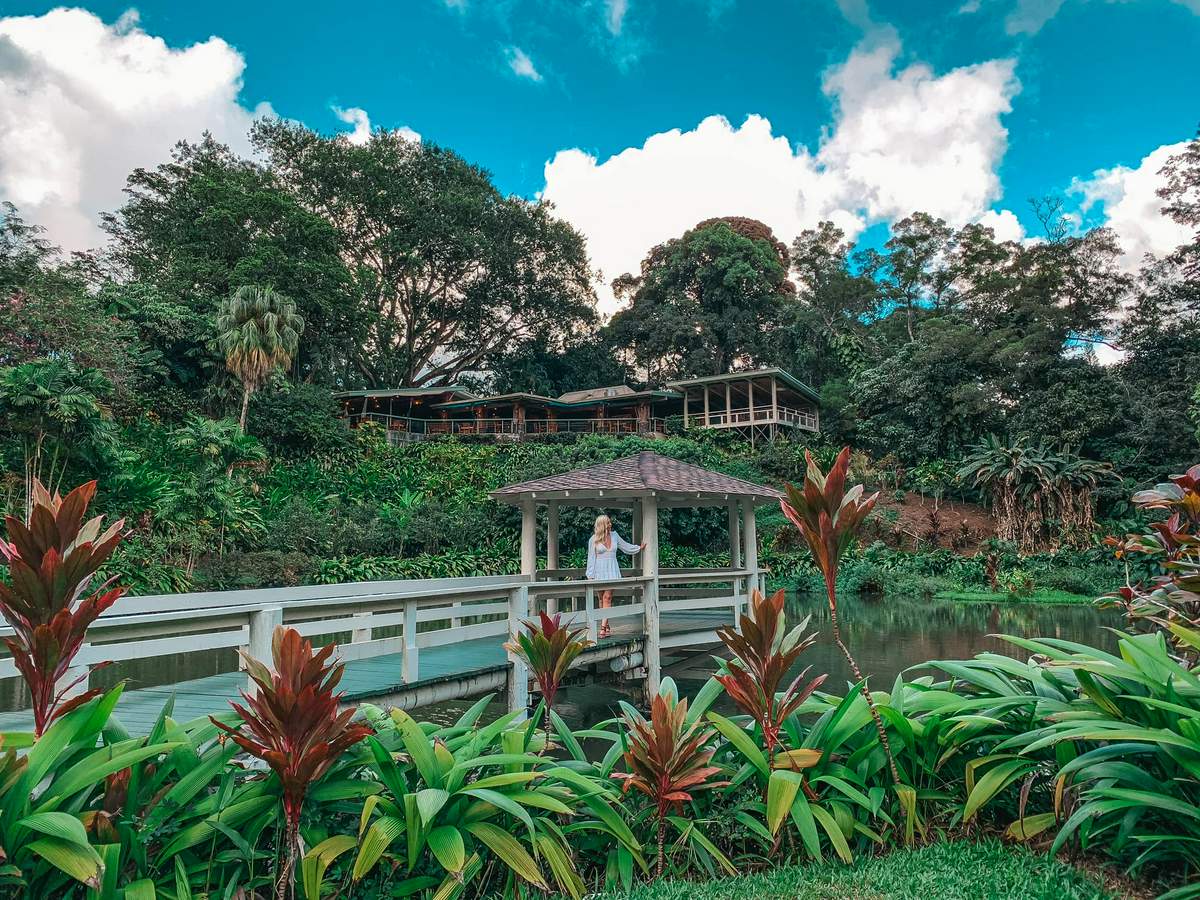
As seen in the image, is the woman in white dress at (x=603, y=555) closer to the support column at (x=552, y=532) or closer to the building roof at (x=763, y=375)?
the support column at (x=552, y=532)

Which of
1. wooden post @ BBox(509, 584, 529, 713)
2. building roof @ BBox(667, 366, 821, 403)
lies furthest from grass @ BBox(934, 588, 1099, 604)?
wooden post @ BBox(509, 584, 529, 713)

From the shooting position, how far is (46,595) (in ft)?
8.63

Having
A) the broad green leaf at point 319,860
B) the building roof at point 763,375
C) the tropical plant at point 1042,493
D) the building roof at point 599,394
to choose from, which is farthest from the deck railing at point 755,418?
the broad green leaf at point 319,860

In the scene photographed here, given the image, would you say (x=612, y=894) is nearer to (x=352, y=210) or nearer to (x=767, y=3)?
(x=767, y=3)

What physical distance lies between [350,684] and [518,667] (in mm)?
1488

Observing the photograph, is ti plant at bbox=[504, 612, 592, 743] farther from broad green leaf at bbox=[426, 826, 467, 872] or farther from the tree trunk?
the tree trunk

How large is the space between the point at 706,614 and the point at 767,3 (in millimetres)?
14934

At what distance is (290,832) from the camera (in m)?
2.54

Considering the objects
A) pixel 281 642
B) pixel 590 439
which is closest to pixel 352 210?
pixel 590 439

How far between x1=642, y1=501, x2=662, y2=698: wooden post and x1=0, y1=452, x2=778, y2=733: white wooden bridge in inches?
0.6

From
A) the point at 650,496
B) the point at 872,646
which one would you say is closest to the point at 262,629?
the point at 650,496

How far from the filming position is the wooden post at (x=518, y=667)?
6496mm

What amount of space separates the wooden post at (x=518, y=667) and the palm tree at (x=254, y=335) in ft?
71.7

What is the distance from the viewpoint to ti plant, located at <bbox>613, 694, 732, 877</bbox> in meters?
3.09
